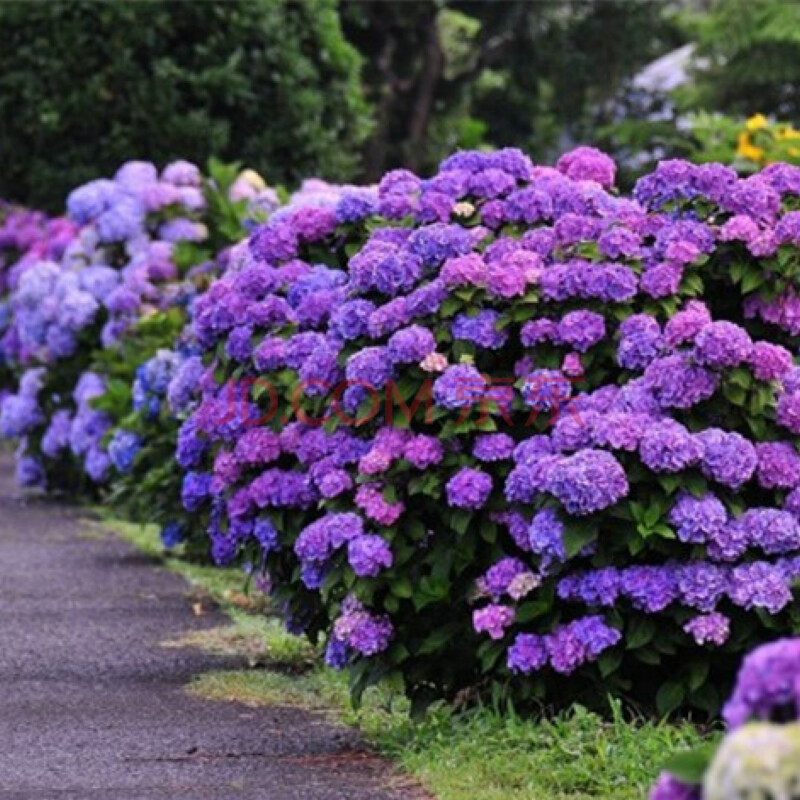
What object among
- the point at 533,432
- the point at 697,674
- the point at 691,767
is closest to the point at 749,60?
the point at 533,432

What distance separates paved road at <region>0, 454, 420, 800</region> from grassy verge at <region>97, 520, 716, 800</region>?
0.11 meters

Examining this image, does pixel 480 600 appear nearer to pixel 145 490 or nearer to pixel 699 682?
pixel 699 682

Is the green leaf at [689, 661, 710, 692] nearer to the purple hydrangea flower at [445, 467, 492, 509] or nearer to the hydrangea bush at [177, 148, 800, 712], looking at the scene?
the hydrangea bush at [177, 148, 800, 712]

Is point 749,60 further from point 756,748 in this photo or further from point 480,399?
point 756,748

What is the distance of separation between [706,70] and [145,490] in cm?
1109

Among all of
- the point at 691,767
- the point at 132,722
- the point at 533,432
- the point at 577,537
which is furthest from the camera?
the point at 132,722

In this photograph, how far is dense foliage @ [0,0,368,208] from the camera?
12.8 metres

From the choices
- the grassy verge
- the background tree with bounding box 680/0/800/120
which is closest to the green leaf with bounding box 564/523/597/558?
the grassy verge

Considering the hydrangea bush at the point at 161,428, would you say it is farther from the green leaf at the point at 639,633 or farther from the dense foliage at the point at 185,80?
the green leaf at the point at 639,633

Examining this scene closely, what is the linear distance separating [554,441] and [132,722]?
1.46m

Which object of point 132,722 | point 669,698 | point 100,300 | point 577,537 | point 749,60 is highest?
point 749,60

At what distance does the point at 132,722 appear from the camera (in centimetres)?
579

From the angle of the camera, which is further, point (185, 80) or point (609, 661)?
point (185, 80)

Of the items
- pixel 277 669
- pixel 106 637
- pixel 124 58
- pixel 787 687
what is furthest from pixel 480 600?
pixel 124 58
